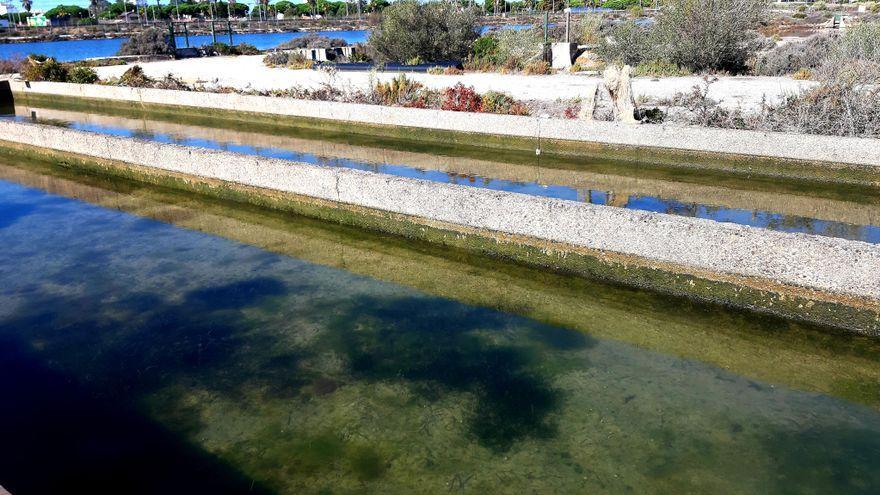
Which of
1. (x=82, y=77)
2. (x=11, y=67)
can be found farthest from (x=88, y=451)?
(x=11, y=67)

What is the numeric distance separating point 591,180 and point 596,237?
4.13 meters

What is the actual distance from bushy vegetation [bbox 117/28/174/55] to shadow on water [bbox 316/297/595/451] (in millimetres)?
38120

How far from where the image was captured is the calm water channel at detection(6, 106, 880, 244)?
8.77 m

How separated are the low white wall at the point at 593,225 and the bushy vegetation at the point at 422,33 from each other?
17.8 metres

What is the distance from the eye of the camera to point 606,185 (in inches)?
415

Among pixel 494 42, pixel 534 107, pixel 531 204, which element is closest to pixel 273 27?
pixel 494 42

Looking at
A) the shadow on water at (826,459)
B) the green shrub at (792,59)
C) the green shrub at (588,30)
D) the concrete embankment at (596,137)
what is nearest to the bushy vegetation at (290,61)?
the concrete embankment at (596,137)

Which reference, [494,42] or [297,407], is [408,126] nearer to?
[297,407]

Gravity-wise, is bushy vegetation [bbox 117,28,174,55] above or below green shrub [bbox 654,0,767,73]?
above

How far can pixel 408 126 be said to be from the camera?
14344 millimetres

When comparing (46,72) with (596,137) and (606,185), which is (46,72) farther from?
(606,185)

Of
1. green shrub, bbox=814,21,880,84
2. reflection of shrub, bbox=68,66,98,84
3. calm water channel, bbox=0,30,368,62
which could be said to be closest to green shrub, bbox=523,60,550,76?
green shrub, bbox=814,21,880,84

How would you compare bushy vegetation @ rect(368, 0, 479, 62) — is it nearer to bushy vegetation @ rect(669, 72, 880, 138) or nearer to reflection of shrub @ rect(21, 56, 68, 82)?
reflection of shrub @ rect(21, 56, 68, 82)

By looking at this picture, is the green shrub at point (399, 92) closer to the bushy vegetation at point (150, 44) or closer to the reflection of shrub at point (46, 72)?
the reflection of shrub at point (46, 72)
